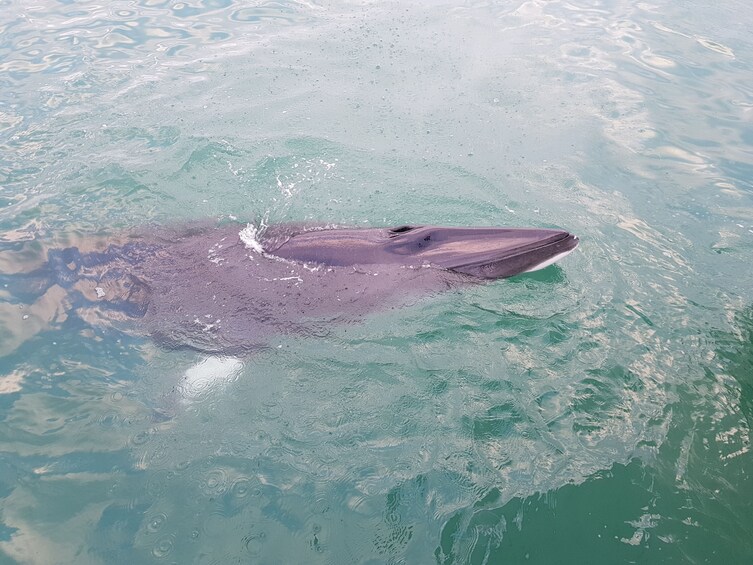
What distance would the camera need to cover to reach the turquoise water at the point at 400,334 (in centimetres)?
519

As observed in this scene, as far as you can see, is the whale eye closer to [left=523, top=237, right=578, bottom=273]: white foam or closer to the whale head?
the whale head

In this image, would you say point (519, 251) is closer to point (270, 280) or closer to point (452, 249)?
point (452, 249)

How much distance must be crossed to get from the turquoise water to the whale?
0.19 metres

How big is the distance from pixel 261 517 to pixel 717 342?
612 centimetres

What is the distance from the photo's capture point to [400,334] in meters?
7.05

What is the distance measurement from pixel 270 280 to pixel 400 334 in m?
1.93

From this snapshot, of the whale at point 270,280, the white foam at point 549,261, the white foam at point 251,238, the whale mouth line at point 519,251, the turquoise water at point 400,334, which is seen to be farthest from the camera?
the white foam at point 251,238

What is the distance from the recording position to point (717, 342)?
701 centimetres

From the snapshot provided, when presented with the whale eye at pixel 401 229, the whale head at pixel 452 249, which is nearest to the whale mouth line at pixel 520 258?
the whale head at pixel 452 249

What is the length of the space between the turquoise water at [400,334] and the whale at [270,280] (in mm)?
188

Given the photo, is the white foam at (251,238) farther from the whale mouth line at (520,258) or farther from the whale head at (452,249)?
the whale mouth line at (520,258)

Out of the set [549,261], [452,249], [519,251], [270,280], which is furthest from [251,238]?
[549,261]

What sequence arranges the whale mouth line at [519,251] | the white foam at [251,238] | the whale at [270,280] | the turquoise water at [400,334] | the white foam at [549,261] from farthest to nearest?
the white foam at [251,238]
the white foam at [549,261]
the whale mouth line at [519,251]
the whale at [270,280]
the turquoise water at [400,334]

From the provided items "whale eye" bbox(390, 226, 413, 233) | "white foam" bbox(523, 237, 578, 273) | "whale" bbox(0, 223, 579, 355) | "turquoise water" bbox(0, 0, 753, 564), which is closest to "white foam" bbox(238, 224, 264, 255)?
"whale" bbox(0, 223, 579, 355)
